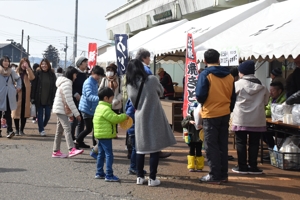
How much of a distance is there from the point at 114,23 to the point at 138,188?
30487mm

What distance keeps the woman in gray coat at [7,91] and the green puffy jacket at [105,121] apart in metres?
5.00

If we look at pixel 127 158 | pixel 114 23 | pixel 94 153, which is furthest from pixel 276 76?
pixel 114 23

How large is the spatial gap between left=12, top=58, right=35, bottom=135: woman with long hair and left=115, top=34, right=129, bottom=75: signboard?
2349 millimetres

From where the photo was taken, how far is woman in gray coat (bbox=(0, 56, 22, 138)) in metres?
11.6

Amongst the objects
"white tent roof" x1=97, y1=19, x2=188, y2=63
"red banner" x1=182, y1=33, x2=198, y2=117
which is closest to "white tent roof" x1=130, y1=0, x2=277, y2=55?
"red banner" x1=182, y1=33, x2=198, y2=117

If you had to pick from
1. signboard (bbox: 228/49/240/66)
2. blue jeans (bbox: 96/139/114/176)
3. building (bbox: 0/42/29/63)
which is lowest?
blue jeans (bbox: 96/139/114/176)

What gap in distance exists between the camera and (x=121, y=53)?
1145cm

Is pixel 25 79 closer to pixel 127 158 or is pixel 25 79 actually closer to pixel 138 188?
pixel 127 158

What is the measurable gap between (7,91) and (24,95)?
798 mm

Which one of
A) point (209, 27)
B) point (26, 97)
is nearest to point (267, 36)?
point (209, 27)

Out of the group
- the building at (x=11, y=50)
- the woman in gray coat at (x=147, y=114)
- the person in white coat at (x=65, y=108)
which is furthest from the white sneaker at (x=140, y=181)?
the building at (x=11, y=50)

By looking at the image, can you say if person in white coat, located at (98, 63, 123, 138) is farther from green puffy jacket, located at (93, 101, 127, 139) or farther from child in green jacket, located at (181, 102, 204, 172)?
green puffy jacket, located at (93, 101, 127, 139)

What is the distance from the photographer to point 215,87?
6.95m

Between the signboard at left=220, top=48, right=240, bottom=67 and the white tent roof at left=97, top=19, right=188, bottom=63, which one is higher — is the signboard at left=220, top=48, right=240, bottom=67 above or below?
below
